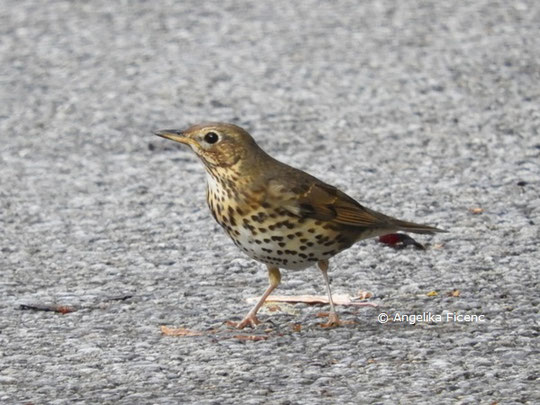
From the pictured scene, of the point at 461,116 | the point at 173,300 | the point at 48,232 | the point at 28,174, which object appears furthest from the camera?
the point at 461,116

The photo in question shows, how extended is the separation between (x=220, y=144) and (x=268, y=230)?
1.86 feet

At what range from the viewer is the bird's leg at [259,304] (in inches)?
259

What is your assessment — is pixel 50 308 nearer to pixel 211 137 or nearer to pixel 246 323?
pixel 246 323

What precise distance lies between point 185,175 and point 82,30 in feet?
13.3

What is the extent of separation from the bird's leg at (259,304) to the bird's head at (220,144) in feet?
1.94

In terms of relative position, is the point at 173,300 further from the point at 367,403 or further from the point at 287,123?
the point at 287,123

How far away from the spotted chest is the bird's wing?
1.8 inches

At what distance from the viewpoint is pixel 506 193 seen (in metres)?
8.77

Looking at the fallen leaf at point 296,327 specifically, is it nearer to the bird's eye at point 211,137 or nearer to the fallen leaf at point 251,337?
the fallen leaf at point 251,337

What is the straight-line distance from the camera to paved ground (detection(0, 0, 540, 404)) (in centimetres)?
597

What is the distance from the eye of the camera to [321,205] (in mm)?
6621

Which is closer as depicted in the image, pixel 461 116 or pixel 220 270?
pixel 220 270

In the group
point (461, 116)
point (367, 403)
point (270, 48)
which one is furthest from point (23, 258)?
point (270, 48)

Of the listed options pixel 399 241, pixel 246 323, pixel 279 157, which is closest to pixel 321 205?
pixel 246 323
